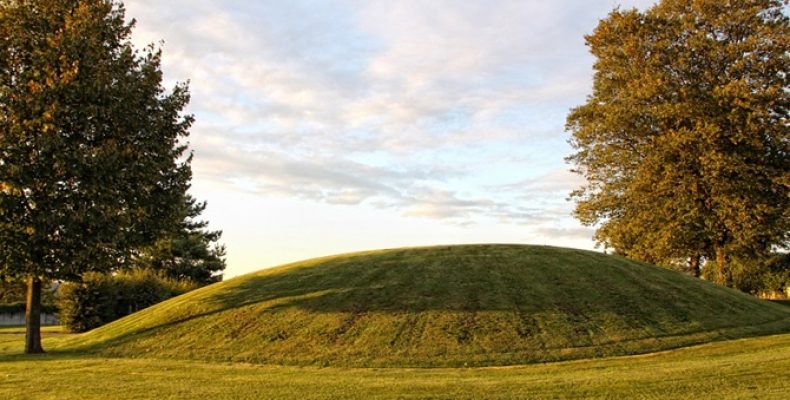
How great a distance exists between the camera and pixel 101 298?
3812 centimetres

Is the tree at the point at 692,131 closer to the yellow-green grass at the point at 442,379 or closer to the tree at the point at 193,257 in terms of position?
the yellow-green grass at the point at 442,379

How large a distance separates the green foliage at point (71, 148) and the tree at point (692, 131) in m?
29.9

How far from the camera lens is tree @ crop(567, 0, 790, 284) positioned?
37.1 m

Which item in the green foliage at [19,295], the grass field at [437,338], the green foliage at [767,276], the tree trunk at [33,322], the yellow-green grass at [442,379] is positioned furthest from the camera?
the green foliage at [19,295]

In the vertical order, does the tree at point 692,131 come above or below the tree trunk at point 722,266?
above

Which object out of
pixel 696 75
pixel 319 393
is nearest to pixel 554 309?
pixel 319 393

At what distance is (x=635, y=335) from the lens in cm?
2159

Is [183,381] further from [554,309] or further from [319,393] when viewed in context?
[554,309]

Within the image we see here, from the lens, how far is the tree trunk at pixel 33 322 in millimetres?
25188

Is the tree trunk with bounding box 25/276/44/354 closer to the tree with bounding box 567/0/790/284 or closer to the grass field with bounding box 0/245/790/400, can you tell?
the grass field with bounding box 0/245/790/400

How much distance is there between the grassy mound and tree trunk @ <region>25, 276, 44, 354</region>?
1918 millimetres

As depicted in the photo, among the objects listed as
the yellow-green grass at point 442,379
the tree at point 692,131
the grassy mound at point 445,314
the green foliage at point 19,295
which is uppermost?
the tree at point 692,131

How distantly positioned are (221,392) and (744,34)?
40.6 meters

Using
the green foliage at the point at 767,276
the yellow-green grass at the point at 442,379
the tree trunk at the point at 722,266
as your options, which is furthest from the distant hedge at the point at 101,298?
the green foliage at the point at 767,276
